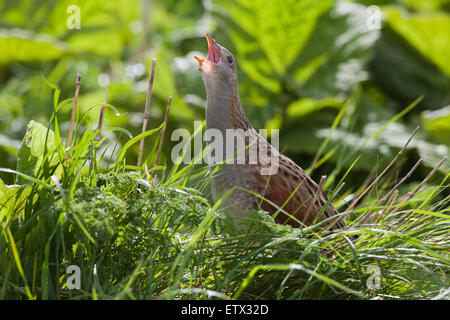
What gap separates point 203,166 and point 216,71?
0.68 meters

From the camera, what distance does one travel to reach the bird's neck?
2203 millimetres

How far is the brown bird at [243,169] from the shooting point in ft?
6.70

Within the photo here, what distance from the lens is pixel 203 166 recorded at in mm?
2822

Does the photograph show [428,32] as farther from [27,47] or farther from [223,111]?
[27,47]

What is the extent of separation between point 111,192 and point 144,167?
236mm

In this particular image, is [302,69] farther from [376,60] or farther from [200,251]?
[200,251]

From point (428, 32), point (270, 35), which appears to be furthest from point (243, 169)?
point (428, 32)

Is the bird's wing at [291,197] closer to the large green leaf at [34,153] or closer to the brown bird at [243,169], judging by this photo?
the brown bird at [243,169]

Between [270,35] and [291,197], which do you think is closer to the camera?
[291,197]

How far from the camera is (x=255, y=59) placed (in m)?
4.32

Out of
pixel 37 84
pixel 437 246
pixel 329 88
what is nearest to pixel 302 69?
pixel 329 88

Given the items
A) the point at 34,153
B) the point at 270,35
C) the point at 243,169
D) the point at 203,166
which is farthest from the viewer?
the point at 270,35

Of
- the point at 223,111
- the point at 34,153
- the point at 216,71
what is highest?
the point at 216,71

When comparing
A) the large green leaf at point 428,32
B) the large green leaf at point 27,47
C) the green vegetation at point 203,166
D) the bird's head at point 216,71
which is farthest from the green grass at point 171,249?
the large green leaf at point 428,32
